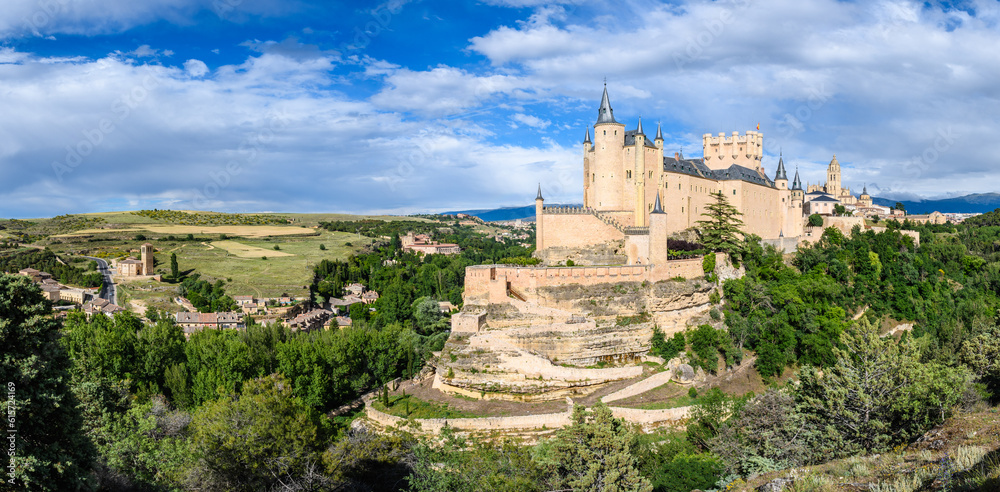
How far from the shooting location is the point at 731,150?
216 feet

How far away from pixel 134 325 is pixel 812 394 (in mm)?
48672

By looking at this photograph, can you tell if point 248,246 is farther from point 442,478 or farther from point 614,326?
point 442,478

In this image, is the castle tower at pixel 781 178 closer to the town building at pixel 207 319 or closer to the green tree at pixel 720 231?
the green tree at pixel 720 231

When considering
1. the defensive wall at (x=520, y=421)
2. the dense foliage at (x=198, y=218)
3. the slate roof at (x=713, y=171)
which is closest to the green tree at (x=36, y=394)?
the defensive wall at (x=520, y=421)

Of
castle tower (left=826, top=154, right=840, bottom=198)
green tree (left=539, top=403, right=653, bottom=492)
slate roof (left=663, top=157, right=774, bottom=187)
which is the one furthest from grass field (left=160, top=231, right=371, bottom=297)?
castle tower (left=826, top=154, right=840, bottom=198)

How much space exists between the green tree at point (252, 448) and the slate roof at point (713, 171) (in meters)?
38.9

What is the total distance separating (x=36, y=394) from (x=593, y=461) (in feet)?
57.4

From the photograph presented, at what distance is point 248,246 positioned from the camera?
4277 inches

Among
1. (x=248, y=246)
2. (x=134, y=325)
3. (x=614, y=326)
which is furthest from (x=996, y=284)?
(x=248, y=246)

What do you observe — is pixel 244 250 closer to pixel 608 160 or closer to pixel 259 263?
pixel 259 263

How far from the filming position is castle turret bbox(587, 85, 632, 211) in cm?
4869

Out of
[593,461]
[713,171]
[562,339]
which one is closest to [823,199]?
[713,171]

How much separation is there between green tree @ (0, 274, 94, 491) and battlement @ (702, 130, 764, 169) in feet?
207

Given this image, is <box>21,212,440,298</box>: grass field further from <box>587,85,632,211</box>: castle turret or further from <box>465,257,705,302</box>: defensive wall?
<box>587,85,632,211</box>: castle turret
